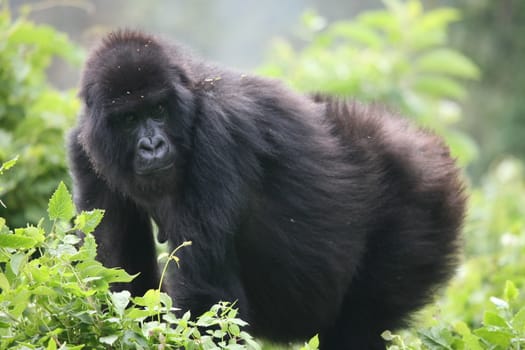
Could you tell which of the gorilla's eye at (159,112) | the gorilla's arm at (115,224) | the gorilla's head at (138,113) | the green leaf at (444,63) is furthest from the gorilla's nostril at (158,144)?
the green leaf at (444,63)

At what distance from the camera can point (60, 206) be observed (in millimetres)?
2814

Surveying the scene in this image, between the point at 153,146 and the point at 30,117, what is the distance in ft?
8.36

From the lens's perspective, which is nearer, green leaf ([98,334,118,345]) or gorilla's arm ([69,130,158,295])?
green leaf ([98,334,118,345])

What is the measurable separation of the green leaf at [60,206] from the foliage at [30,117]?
2693mm

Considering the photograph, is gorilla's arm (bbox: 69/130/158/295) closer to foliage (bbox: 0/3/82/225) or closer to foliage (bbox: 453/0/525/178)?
foliage (bbox: 0/3/82/225)

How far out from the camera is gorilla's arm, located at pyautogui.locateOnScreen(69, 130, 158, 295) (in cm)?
412

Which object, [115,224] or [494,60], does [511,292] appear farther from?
[494,60]

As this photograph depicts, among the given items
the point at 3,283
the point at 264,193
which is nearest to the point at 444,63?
the point at 264,193

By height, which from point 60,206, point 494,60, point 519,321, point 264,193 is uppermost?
point 60,206

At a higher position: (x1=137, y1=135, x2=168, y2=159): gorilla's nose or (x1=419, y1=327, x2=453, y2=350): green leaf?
(x1=137, y1=135, x2=168, y2=159): gorilla's nose

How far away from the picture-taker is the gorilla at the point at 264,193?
378cm

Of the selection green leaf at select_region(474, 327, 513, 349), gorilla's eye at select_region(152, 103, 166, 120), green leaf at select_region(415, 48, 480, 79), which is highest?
gorilla's eye at select_region(152, 103, 166, 120)

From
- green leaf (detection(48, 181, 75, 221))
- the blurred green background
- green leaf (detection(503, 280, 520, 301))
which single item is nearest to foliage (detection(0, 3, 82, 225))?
the blurred green background

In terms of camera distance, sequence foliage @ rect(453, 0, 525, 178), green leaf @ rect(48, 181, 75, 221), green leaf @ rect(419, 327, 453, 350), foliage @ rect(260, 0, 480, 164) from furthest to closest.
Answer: foliage @ rect(453, 0, 525, 178)
foliage @ rect(260, 0, 480, 164)
green leaf @ rect(419, 327, 453, 350)
green leaf @ rect(48, 181, 75, 221)
